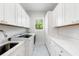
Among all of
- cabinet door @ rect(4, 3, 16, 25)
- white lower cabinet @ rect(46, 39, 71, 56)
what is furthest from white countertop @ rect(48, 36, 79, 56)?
cabinet door @ rect(4, 3, 16, 25)

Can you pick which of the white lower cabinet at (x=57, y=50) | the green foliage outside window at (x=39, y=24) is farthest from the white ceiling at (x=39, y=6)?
the white lower cabinet at (x=57, y=50)

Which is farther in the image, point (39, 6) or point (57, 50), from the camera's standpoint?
point (39, 6)

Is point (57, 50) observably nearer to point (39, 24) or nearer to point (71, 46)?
point (71, 46)

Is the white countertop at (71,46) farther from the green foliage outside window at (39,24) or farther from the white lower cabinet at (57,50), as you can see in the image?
the green foliage outside window at (39,24)

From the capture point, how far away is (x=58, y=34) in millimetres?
4543

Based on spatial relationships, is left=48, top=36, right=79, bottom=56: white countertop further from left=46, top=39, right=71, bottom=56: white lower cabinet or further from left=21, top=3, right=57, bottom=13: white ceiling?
left=21, top=3, right=57, bottom=13: white ceiling

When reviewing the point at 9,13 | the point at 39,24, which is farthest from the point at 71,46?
the point at 39,24

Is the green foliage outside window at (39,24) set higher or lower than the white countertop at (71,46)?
higher

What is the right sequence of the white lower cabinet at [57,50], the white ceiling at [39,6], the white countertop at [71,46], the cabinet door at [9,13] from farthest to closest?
the white ceiling at [39,6], the cabinet door at [9,13], the white lower cabinet at [57,50], the white countertop at [71,46]

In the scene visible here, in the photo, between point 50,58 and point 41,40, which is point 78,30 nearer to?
point 50,58

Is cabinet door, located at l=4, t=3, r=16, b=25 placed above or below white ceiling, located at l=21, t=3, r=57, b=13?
below

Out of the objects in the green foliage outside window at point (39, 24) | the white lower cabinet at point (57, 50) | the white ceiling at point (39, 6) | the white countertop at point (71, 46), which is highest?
the white ceiling at point (39, 6)

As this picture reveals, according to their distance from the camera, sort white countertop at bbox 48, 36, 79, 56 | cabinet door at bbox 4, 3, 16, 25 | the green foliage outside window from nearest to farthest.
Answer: white countertop at bbox 48, 36, 79, 56, cabinet door at bbox 4, 3, 16, 25, the green foliage outside window

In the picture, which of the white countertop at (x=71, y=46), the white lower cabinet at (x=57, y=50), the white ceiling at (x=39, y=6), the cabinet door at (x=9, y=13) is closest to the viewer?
the white countertop at (x=71, y=46)
